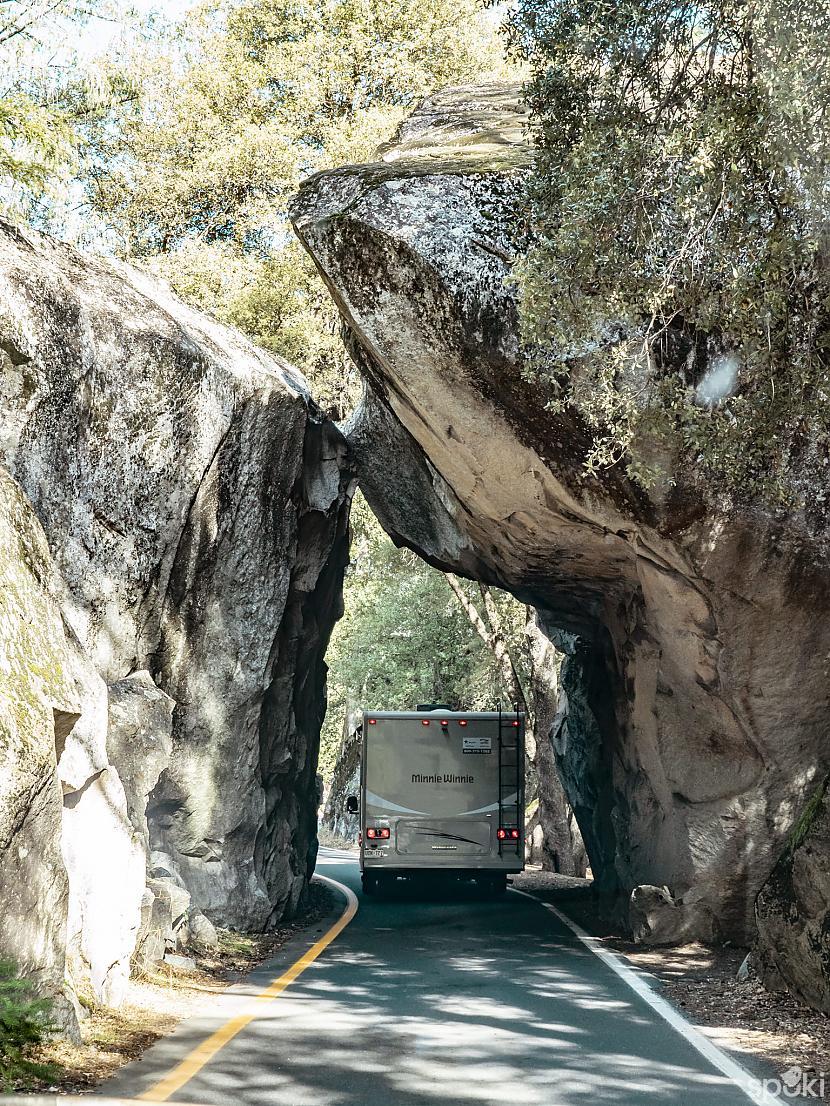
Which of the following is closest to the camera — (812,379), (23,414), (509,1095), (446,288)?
(509,1095)

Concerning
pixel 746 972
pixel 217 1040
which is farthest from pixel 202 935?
pixel 746 972

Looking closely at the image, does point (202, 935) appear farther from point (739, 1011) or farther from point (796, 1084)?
point (796, 1084)

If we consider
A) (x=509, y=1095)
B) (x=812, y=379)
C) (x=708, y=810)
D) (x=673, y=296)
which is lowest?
(x=509, y=1095)

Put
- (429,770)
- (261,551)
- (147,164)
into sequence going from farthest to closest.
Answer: (147,164)
(429,770)
(261,551)

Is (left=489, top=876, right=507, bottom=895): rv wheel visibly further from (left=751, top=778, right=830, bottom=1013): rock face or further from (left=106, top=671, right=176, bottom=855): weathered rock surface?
(left=751, top=778, right=830, bottom=1013): rock face

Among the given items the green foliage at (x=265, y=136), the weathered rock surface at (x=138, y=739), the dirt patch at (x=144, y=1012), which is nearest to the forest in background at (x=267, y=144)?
the green foliage at (x=265, y=136)

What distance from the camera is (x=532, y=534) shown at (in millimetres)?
14758

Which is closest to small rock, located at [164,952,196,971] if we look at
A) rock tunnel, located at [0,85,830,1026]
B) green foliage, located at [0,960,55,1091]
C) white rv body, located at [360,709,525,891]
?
rock tunnel, located at [0,85,830,1026]

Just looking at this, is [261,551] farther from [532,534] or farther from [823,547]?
[823,547]

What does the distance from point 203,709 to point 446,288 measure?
665cm

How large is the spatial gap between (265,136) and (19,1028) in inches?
817

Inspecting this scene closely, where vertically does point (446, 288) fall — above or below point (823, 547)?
above

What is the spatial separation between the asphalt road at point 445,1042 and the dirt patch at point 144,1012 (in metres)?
0.19

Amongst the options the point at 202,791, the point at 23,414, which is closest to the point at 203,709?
the point at 202,791
